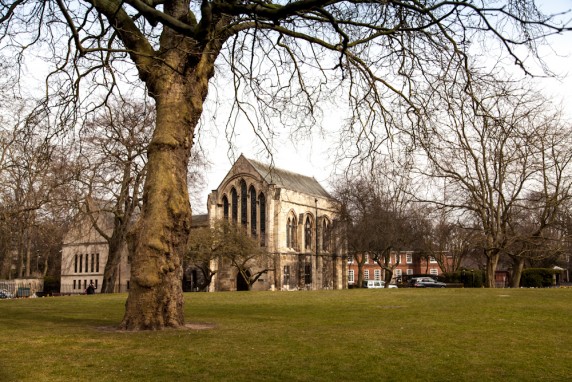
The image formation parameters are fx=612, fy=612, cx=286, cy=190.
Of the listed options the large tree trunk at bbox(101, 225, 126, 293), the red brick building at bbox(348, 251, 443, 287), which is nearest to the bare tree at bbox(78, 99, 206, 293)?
the large tree trunk at bbox(101, 225, 126, 293)

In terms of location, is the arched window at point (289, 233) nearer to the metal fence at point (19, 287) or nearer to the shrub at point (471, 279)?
the shrub at point (471, 279)

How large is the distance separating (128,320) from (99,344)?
1828 millimetres

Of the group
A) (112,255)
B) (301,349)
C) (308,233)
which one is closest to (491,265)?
(112,255)

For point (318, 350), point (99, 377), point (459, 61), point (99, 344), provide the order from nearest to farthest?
point (99, 377) → point (318, 350) → point (99, 344) → point (459, 61)

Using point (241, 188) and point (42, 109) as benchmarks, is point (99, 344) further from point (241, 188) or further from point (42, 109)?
point (241, 188)

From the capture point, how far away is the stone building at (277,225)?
56388 mm

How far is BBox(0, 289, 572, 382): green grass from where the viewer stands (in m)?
7.84

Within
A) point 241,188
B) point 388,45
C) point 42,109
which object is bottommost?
point 42,109

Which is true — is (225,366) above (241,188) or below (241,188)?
below

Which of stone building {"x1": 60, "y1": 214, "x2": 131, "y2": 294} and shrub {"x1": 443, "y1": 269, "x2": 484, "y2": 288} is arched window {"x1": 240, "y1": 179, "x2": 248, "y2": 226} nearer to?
stone building {"x1": 60, "y1": 214, "x2": 131, "y2": 294}

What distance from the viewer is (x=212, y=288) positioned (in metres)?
56.5

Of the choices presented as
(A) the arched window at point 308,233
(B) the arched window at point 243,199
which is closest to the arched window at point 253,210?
(B) the arched window at point 243,199

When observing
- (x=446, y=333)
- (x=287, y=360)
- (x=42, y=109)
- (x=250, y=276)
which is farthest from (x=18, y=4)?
(x=250, y=276)

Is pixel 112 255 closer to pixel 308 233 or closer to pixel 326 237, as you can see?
pixel 308 233
